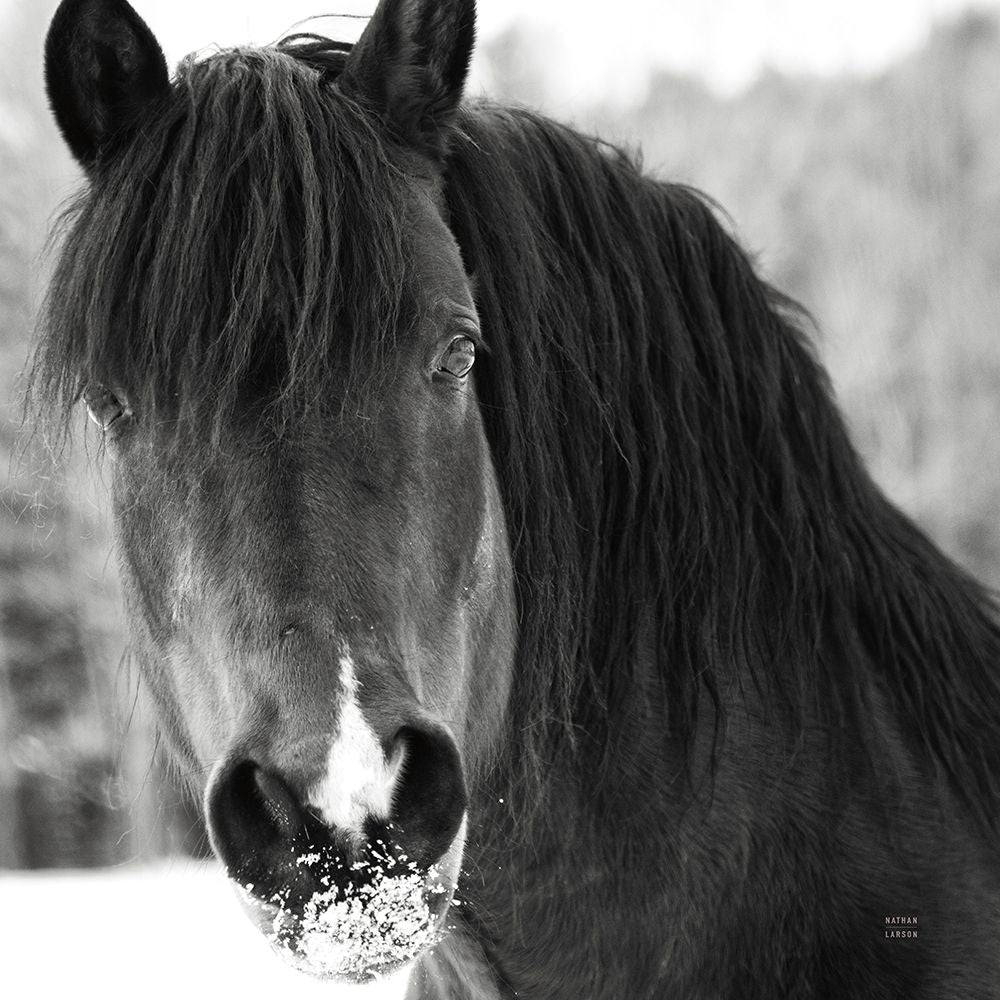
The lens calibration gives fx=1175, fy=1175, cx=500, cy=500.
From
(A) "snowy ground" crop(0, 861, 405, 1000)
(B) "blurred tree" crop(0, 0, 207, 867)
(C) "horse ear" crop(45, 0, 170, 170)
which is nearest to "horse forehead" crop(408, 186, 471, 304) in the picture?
(C) "horse ear" crop(45, 0, 170, 170)

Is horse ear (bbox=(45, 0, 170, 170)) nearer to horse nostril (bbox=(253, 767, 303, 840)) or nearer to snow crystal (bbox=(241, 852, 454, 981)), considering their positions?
horse nostril (bbox=(253, 767, 303, 840))

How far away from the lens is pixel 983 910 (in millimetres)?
2439

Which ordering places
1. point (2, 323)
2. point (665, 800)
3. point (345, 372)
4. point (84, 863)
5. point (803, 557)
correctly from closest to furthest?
point (345, 372) → point (665, 800) → point (803, 557) → point (2, 323) → point (84, 863)

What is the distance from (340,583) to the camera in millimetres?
1961

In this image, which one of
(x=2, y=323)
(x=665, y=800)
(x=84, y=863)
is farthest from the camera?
(x=84, y=863)

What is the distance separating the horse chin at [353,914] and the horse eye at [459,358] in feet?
3.00

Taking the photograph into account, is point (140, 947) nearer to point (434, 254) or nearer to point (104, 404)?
point (104, 404)

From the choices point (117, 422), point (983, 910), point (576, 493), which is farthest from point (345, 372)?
point (983, 910)

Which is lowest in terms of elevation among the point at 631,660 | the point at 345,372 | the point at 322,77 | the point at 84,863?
the point at 84,863

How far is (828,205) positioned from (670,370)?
18188mm

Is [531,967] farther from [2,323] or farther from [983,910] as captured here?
[2,323]

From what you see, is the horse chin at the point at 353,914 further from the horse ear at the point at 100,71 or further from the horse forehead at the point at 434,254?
the horse ear at the point at 100,71

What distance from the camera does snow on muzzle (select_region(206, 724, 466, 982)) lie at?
1.77m

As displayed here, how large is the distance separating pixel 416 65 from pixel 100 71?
655mm
